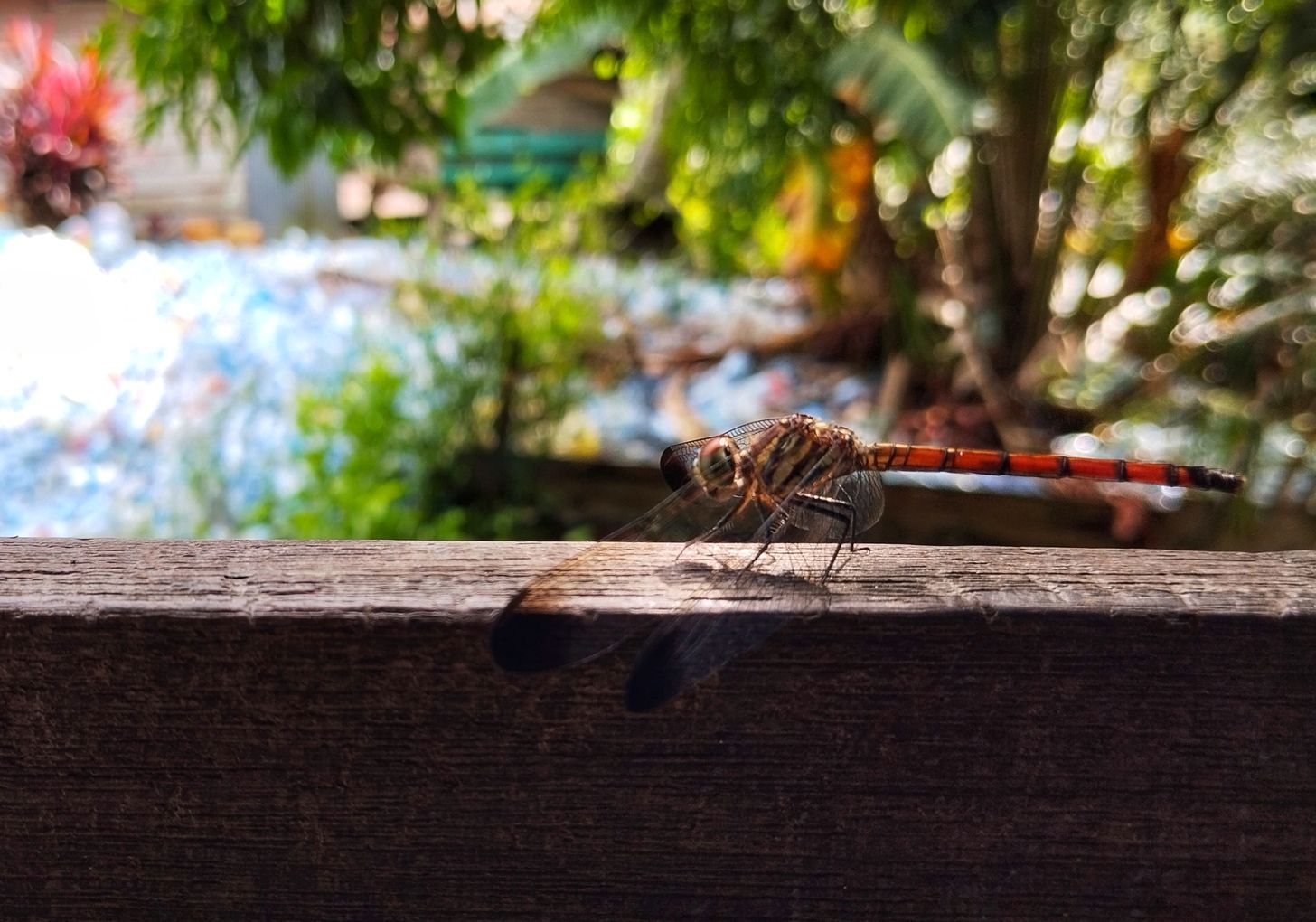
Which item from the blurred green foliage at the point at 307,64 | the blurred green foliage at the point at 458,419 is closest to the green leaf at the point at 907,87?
the blurred green foliage at the point at 307,64

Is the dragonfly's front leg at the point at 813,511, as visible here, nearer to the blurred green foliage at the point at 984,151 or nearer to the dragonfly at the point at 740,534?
the dragonfly at the point at 740,534

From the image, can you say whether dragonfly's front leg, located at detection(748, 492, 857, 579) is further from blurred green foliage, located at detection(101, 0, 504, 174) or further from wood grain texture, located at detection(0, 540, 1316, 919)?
blurred green foliage, located at detection(101, 0, 504, 174)

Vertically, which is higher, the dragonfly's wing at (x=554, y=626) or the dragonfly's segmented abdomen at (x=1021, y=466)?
the dragonfly's segmented abdomen at (x=1021, y=466)

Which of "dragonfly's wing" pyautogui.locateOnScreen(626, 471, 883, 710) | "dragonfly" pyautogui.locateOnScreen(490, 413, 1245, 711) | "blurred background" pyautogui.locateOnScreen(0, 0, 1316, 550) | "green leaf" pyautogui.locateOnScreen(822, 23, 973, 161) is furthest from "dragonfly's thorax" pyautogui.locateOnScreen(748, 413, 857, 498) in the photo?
"green leaf" pyautogui.locateOnScreen(822, 23, 973, 161)

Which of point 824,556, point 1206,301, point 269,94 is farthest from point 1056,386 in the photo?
point 824,556

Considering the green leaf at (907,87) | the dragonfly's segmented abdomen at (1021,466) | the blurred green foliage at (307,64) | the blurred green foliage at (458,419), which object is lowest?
the blurred green foliage at (458,419)

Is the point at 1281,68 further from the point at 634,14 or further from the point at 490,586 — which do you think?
the point at 490,586

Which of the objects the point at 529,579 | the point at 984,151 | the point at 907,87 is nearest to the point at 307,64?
the point at 907,87

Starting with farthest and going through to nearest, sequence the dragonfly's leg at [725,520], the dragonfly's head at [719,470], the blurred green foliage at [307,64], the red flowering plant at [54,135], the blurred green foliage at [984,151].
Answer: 1. the red flowering plant at [54,135]
2. the blurred green foliage at [984,151]
3. the blurred green foliage at [307,64]
4. the dragonfly's head at [719,470]
5. the dragonfly's leg at [725,520]
